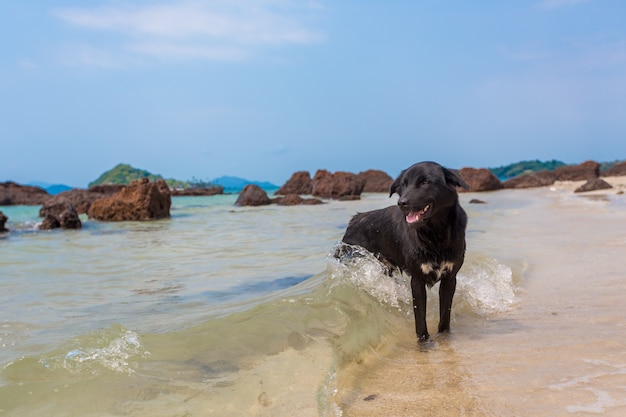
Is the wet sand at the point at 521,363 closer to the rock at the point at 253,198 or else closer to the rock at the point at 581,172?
the rock at the point at 253,198

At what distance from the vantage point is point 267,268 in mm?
8422

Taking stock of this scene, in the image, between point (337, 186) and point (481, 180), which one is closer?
point (337, 186)

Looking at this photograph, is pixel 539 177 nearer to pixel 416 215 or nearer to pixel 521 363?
pixel 416 215

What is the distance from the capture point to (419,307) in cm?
455

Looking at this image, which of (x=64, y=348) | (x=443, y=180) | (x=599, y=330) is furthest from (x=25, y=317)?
(x=599, y=330)

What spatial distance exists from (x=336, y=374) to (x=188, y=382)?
94 centimetres

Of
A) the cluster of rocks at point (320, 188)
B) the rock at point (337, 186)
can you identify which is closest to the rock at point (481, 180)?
the cluster of rocks at point (320, 188)

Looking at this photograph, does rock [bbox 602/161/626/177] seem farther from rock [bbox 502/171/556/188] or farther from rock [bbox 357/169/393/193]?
rock [bbox 357/169/393/193]

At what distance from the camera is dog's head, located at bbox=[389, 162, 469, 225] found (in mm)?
4266

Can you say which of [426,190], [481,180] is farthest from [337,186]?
[426,190]

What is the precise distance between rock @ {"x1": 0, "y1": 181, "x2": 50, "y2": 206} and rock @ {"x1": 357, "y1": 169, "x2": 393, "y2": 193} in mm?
25727

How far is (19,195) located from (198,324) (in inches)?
1581

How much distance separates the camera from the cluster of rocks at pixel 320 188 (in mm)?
28344

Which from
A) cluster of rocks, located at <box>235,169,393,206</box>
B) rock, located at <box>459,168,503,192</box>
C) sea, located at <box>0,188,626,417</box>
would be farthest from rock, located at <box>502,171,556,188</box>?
sea, located at <box>0,188,626,417</box>
